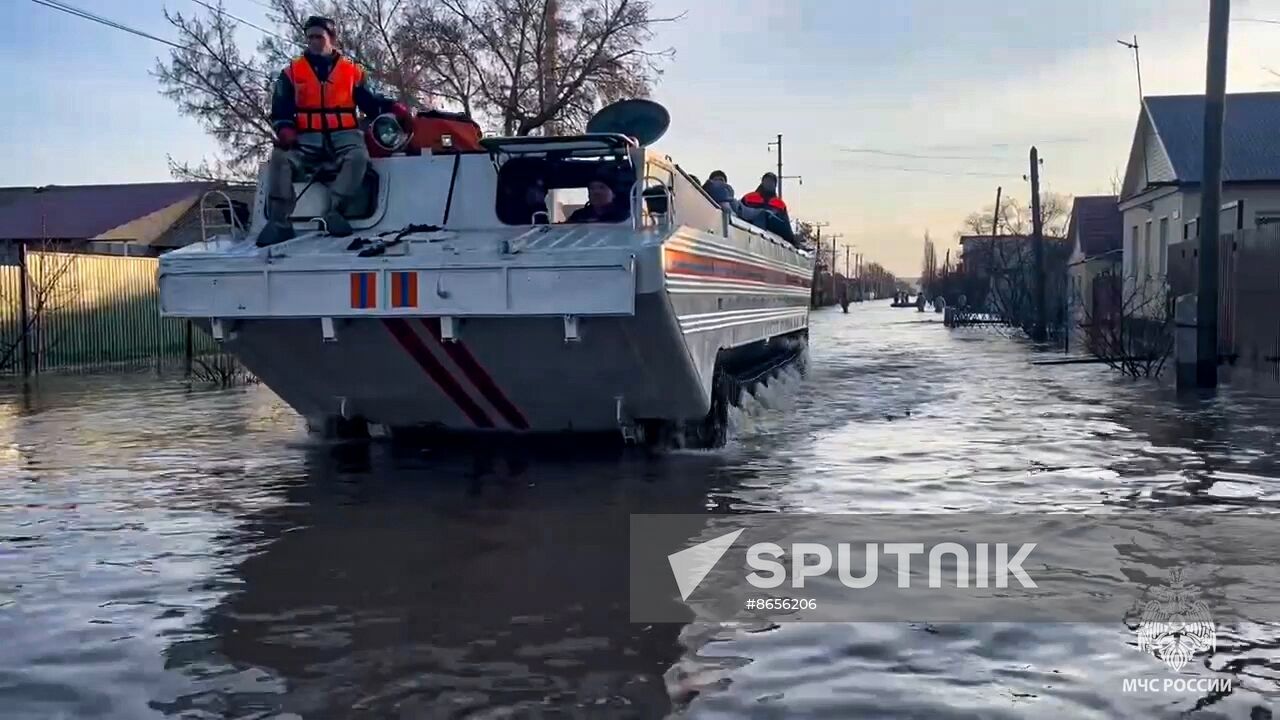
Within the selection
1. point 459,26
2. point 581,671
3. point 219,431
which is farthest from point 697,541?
point 459,26

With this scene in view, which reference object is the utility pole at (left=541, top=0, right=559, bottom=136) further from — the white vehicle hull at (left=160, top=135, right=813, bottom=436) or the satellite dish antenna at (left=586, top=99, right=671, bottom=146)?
the white vehicle hull at (left=160, top=135, right=813, bottom=436)

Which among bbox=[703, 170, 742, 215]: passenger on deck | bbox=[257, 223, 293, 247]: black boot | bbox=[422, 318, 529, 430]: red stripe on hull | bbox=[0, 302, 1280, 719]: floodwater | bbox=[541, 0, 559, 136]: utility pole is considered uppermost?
bbox=[541, 0, 559, 136]: utility pole

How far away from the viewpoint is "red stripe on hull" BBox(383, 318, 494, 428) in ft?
24.1

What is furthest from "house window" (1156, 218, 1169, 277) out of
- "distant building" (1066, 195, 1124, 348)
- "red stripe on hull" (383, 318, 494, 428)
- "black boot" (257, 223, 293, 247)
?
"black boot" (257, 223, 293, 247)

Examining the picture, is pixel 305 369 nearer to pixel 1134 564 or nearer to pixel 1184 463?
pixel 1134 564

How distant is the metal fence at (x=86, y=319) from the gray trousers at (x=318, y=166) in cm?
963

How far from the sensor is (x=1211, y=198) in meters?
13.8

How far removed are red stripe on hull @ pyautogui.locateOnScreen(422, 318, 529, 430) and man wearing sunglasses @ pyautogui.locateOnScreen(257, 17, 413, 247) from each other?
1252mm

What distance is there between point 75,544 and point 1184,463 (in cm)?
675

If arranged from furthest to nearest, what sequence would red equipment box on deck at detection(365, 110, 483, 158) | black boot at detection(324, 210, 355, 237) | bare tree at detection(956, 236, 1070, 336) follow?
1. bare tree at detection(956, 236, 1070, 336)
2. red equipment box on deck at detection(365, 110, 483, 158)
3. black boot at detection(324, 210, 355, 237)

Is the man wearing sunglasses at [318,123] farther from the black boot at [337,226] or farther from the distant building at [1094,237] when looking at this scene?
the distant building at [1094,237]

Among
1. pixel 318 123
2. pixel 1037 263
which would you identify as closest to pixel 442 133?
pixel 318 123

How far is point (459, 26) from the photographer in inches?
1124

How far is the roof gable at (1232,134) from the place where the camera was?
26703mm
